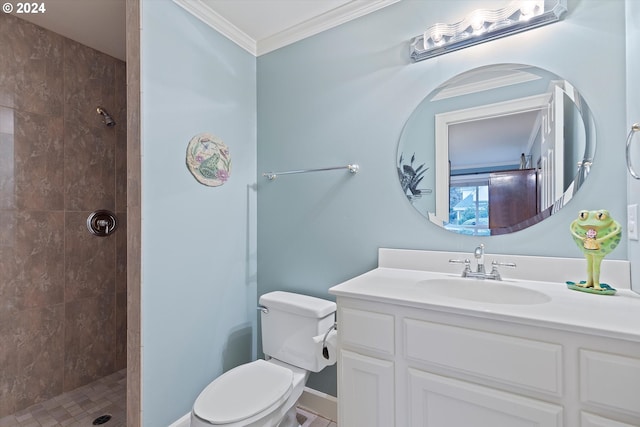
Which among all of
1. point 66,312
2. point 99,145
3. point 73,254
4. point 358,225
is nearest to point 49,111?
point 99,145

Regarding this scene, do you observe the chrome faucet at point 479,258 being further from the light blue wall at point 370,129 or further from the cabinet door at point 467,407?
the cabinet door at point 467,407

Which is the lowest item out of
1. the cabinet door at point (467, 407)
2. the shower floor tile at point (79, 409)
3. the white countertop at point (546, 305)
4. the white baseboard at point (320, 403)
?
the shower floor tile at point (79, 409)

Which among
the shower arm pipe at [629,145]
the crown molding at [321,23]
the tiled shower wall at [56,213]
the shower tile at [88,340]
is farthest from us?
the shower tile at [88,340]

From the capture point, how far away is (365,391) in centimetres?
106

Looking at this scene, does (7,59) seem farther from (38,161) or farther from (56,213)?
(56,213)

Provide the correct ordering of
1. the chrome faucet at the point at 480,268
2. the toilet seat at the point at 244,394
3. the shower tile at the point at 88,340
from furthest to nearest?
the shower tile at the point at 88,340 → the chrome faucet at the point at 480,268 → the toilet seat at the point at 244,394

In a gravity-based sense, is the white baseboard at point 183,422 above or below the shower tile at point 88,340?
below

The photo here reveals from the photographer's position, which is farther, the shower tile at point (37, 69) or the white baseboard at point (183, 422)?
the shower tile at point (37, 69)

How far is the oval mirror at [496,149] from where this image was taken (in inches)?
48.1

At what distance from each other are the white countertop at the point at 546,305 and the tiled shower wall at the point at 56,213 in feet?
6.62

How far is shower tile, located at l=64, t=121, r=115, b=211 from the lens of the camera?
2.02 metres

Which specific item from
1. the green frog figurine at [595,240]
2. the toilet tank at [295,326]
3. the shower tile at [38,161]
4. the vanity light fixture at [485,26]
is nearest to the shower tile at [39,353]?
the shower tile at [38,161]

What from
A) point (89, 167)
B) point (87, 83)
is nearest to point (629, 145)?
point (89, 167)

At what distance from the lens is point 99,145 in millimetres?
2189
